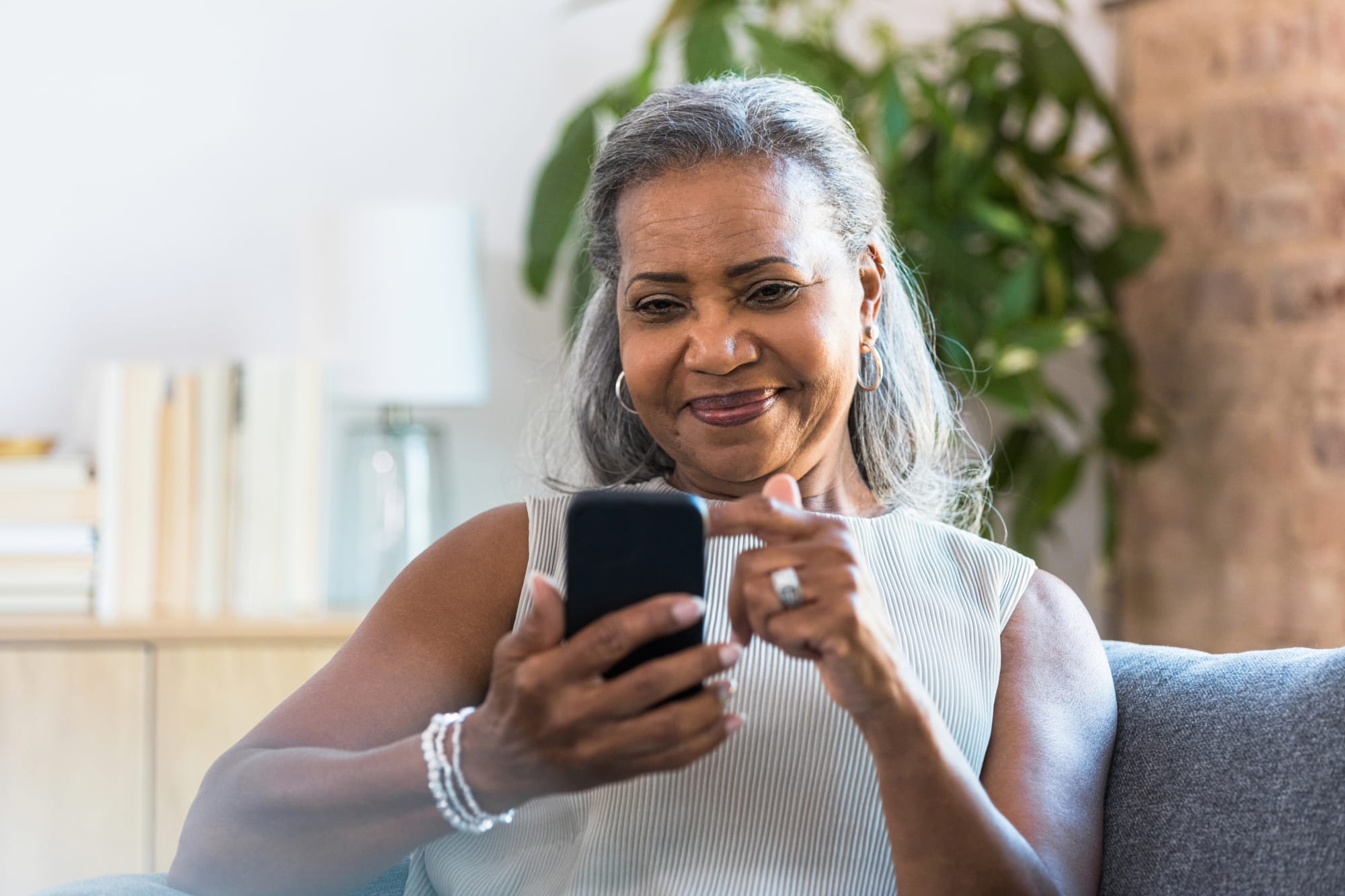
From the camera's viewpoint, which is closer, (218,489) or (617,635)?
(617,635)

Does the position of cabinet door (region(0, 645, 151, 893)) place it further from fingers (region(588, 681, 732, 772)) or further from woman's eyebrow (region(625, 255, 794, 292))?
fingers (region(588, 681, 732, 772))

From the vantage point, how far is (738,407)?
3.85ft

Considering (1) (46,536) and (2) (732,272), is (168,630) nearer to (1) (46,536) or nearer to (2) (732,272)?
(1) (46,536)

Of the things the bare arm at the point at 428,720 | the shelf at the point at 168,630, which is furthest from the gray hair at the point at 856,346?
the shelf at the point at 168,630

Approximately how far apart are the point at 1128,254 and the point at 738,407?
5.73 feet

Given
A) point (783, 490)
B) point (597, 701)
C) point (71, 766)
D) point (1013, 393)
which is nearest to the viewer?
point (597, 701)

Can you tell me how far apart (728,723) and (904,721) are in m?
0.15

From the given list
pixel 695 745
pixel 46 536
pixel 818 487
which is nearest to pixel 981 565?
pixel 818 487

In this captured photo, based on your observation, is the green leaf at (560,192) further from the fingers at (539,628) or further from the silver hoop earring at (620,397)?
the fingers at (539,628)

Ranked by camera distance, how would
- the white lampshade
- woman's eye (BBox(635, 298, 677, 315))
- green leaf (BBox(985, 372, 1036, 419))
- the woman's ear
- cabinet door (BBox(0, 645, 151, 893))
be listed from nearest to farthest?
woman's eye (BBox(635, 298, 677, 315))
the woman's ear
cabinet door (BBox(0, 645, 151, 893))
the white lampshade
green leaf (BBox(985, 372, 1036, 419))

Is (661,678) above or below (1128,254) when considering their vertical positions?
below

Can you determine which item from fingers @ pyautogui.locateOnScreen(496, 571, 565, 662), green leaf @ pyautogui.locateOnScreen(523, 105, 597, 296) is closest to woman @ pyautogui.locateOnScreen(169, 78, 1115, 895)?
fingers @ pyautogui.locateOnScreen(496, 571, 565, 662)

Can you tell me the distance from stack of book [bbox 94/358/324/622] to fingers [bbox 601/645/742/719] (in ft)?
5.03

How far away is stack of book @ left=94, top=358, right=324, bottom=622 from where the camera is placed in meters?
2.20
